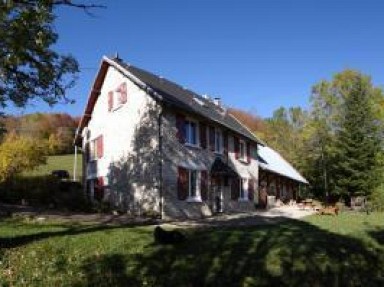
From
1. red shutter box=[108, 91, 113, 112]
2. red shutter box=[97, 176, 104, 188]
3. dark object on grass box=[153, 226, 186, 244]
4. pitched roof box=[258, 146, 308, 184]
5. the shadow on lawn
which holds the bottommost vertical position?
the shadow on lawn

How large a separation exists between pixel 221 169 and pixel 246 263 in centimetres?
1837

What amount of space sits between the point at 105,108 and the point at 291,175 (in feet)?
78.6

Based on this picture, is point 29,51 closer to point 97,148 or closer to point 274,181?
point 97,148

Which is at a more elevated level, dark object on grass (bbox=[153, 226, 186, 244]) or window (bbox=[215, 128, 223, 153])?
window (bbox=[215, 128, 223, 153])

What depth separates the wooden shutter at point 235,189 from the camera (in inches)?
1487

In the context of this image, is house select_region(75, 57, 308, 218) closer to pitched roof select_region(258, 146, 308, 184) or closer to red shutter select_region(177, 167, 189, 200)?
red shutter select_region(177, 167, 189, 200)

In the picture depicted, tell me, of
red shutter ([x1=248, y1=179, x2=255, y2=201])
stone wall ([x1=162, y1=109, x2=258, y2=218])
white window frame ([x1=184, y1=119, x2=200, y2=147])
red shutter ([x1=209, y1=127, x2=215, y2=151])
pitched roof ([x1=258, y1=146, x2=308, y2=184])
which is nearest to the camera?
stone wall ([x1=162, y1=109, x2=258, y2=218])

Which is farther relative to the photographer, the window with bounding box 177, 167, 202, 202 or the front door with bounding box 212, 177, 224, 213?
the front door with bounding box 212, 177, 224, 213

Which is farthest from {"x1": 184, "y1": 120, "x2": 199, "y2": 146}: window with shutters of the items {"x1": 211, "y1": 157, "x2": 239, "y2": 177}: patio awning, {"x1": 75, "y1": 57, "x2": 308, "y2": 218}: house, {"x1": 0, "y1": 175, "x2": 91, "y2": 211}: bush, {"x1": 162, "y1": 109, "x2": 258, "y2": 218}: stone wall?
{"x1": 0, "y1": 175, "x2": 91, "y2": 211}: bush

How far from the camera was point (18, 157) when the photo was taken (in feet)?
132

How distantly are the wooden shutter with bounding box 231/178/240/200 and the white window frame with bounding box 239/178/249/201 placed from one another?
618 millimetres

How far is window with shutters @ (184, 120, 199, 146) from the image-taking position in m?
32.6

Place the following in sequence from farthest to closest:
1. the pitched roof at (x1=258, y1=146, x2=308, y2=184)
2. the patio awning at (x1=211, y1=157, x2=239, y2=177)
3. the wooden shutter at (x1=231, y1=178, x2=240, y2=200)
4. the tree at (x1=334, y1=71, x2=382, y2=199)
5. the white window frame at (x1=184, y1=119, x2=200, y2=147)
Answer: the tree at (x1=334, y1=71, x2=382, y2=199), the pitched roof at (x1=258, y1=146, x2=308, y2=184), the wooden shutter at (x1=231, y1=178, x2=240, y2=200), the patio awning at (x1=211, y1=157, x2=239, y2=177), the white window frame at (x1=184, y1=119, x2=200, y2=147)

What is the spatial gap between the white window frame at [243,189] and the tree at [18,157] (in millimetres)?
14493
